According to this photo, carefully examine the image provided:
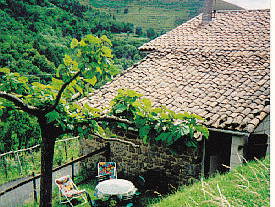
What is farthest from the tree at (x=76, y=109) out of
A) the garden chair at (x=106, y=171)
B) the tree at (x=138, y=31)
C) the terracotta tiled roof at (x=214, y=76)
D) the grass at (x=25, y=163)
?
the tree at (x=138, y=31)

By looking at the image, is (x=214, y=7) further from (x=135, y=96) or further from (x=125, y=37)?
(x=135, y=96)

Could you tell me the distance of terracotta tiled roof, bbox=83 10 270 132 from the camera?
20.2 feet

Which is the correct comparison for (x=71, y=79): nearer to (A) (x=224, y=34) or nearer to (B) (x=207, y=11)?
(A) (x=224, y=34)

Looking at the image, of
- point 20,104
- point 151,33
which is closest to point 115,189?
point 20,104

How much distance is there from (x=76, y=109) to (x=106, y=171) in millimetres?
4177

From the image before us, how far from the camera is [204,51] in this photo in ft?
28.9

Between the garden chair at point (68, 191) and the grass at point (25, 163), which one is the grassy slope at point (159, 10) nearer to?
the grass at point (25, 163)

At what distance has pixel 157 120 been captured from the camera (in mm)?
3660

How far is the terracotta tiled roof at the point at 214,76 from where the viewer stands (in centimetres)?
615

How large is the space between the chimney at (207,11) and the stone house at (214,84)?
0.12ft

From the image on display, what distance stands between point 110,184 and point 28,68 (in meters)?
6.60

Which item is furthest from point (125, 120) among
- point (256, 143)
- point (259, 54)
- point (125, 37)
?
point (125, 37)

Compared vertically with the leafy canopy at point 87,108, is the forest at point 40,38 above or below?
above

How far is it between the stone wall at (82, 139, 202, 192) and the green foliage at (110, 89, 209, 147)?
244 cm
